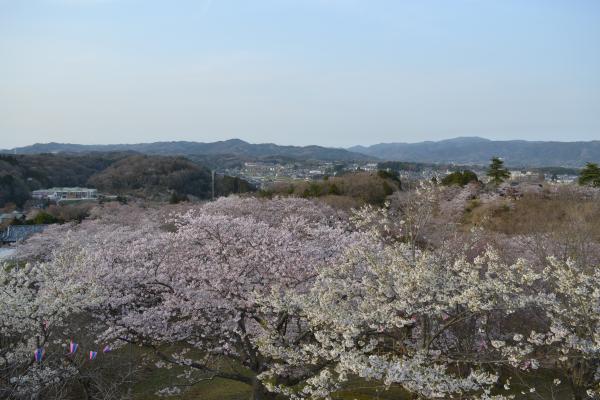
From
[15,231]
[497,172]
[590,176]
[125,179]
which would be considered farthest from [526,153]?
[15,231]

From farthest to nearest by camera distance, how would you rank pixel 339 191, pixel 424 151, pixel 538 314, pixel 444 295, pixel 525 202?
pixel 424 151
pixel 339 191
pixel 525 202
pixel 538 314
pixel 444 295

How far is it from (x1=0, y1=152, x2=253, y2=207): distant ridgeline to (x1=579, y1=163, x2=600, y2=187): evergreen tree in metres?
37.0

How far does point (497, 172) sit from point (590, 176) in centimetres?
770

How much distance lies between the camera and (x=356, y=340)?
336 inches

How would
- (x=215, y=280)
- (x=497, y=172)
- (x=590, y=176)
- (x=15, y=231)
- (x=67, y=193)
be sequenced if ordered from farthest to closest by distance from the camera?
(x=67, y=193) < (x=497, y=172) < (x=15, y=231) < (x=590, y=176) < (x=215, y=280)

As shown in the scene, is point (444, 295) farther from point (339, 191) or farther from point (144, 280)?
point (339, 191)

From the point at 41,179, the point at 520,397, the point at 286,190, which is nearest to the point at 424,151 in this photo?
the point at 41,179

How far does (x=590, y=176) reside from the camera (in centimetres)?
3575

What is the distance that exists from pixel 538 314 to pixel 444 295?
564cm

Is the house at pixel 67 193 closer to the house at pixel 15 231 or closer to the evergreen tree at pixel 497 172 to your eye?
the house at pixel 15 231

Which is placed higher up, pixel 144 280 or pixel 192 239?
pixel 192 239

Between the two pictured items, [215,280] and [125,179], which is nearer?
[215,280]

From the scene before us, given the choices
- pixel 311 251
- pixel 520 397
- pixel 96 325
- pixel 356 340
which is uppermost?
pixel 311 251

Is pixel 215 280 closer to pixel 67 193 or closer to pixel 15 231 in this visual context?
pixel 15 231
